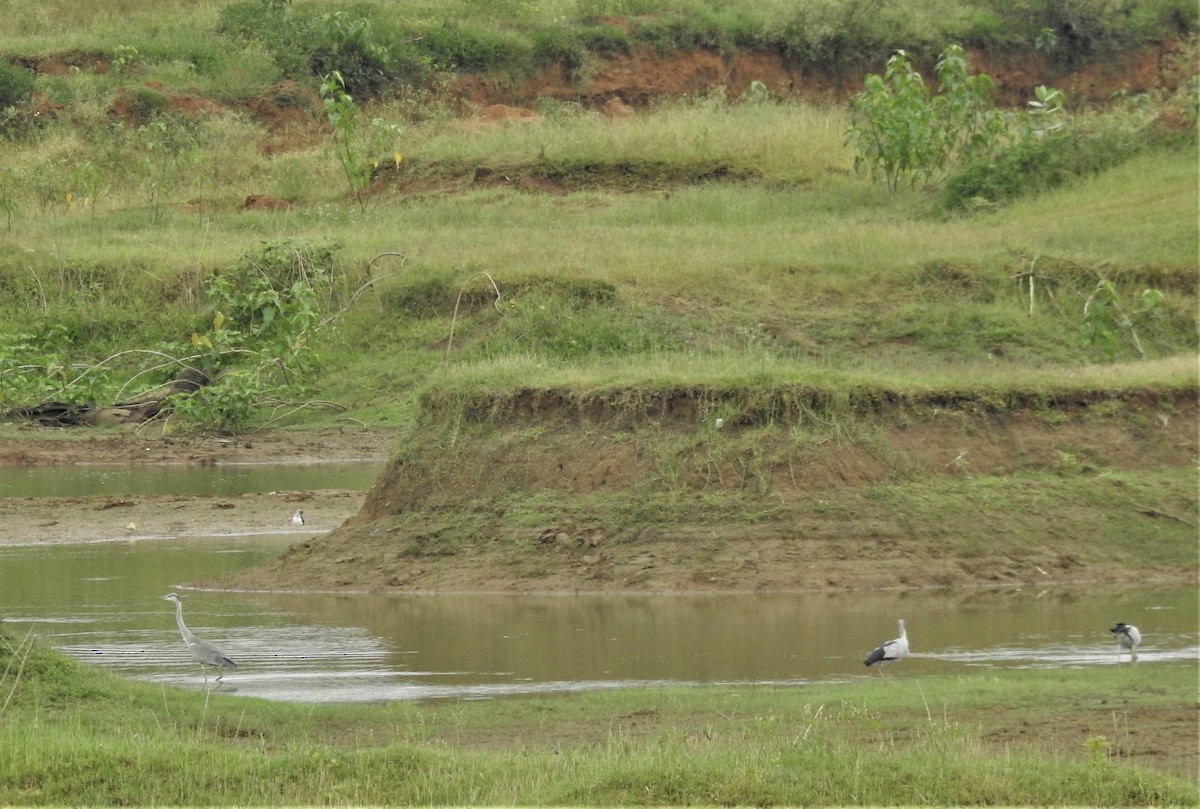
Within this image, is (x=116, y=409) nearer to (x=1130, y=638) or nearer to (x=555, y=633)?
(x=555, y=633)

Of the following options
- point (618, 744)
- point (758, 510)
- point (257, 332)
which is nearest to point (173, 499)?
point (257, 332)

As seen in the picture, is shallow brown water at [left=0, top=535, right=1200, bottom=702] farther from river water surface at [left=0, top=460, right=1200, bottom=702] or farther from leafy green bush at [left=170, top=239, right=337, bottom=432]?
leafy green bush at [left=170, top=239, right=337, bottom=432]

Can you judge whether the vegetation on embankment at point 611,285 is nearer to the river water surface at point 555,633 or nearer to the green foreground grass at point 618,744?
the river water surface at point 555,633

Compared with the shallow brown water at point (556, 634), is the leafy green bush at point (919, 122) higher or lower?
higher

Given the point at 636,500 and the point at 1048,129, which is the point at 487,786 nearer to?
the point at 636,500

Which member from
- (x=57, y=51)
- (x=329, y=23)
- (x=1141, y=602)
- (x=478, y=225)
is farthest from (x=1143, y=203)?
(x=57, y=51)

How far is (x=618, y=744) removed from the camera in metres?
8.34

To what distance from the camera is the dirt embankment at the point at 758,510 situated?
13594 mm

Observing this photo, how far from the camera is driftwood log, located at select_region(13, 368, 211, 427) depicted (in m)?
22.7

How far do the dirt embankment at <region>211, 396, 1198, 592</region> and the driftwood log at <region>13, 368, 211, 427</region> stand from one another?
27.8 ft

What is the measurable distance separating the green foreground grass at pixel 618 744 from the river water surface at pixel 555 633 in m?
0.58

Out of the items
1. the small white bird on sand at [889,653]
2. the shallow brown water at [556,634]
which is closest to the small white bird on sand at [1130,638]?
the shallow brown water at [556,634]

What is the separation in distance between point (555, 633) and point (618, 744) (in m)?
3.85

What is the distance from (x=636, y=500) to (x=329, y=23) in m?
24.2
